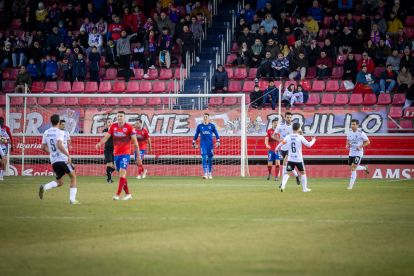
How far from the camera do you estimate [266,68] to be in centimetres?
2278

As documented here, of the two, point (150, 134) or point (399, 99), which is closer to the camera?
point (150, 134)

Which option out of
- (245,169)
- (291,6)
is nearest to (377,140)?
(245,169)

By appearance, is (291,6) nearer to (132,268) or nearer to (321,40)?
(321,40)

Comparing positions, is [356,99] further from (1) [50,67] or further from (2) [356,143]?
(1) [50,67]

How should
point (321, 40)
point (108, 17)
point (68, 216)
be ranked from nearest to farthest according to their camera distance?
1. point (68, 216)
2. point (321, 40)
3. point (108, 17)

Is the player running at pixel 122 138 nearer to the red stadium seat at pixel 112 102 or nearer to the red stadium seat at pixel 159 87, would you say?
the red stadium seat at pixel 112 102

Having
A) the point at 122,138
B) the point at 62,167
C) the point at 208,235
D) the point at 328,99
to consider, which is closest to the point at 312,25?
the point at 328,99

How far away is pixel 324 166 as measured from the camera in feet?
66.6

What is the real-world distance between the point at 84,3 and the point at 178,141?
42.4 ft

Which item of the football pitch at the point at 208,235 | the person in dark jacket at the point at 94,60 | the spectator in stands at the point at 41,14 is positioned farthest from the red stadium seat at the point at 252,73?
the football pitch at the point at 208,235

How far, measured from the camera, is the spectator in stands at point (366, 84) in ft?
71.4

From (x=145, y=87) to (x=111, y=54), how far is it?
2.96 meters

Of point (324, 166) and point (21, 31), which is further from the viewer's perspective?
point (21, 31)

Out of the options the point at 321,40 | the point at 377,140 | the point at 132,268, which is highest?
the point at 321,40
